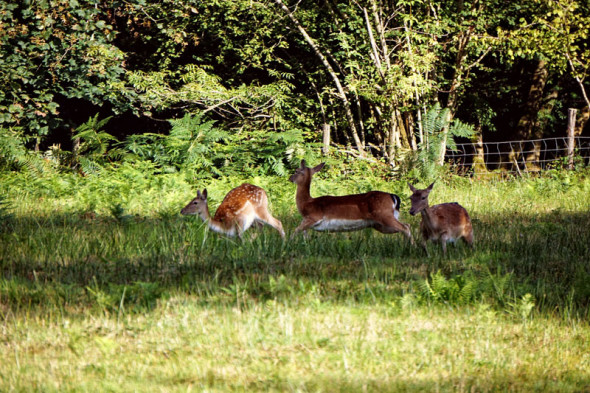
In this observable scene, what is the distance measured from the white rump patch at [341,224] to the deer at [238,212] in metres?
0.47

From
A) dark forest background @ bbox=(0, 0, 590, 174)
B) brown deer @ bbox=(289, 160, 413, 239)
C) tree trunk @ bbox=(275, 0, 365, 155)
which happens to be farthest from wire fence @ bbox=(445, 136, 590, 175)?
brown deer @ bbox=(289, 160, 413, 239)

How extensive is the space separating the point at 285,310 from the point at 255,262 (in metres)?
1.55

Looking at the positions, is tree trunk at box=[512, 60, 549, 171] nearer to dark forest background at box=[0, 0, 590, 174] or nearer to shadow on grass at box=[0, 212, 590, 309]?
dark forest background at box=[0, 0, 590, 174]

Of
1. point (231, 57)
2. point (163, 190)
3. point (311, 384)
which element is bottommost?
point (311, 384)

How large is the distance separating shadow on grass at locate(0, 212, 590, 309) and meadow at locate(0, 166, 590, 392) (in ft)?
0.08

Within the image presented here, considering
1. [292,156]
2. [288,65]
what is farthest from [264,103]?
[292,156]

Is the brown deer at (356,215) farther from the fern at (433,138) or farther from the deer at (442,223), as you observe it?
the fern at (433,138)

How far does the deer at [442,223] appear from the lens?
8.27 metres

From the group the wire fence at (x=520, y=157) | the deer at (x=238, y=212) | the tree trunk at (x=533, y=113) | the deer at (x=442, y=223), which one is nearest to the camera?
the deer at (x=442, y=223)

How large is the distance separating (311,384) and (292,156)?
10707 millimetres

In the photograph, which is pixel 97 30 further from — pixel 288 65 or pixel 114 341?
pixel 114 341

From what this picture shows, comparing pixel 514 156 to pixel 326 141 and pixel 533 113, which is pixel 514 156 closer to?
pixel 533 113

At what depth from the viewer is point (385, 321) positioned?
5.66 meters

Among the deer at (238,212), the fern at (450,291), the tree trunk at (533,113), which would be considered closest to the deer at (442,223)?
the deer at (238,212)
